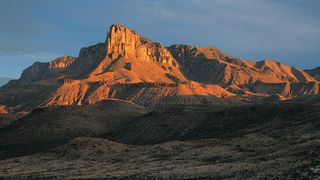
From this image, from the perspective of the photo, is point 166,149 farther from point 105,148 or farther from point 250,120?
point 250,120

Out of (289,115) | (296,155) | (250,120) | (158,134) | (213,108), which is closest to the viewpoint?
(296,155)

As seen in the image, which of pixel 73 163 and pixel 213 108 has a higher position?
pixel 213 108

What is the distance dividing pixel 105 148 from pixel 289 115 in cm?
4770

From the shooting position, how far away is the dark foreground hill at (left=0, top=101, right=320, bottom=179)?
54.1m

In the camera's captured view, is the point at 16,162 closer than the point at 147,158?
No

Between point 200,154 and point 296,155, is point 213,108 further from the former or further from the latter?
point 296,155

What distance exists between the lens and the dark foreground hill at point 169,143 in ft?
177

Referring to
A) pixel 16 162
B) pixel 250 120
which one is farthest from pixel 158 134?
pixel 16 162

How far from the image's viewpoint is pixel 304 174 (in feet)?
118

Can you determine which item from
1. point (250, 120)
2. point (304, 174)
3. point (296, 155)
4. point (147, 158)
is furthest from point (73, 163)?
point (250, 120)

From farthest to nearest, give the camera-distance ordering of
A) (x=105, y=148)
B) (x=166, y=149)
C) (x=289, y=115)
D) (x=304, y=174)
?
(x=289, y=115) → (x=105, y=148) → (x=166, y=149) → (x=304, y=174)

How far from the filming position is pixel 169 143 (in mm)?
93750

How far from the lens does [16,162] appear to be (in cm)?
→ 9038

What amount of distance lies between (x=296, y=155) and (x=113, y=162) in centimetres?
3491
